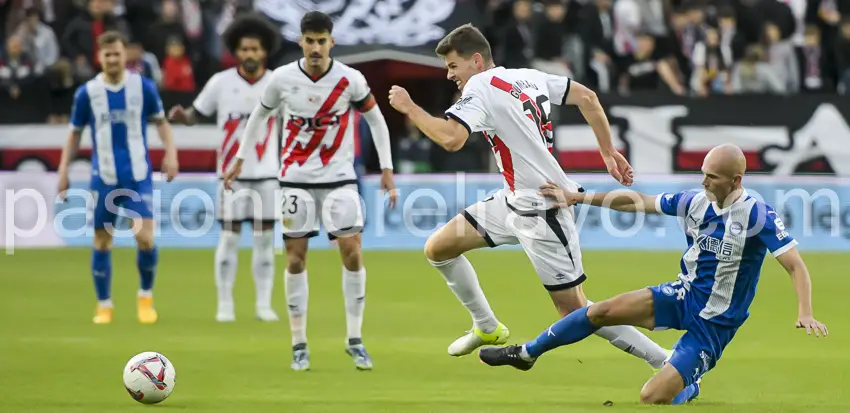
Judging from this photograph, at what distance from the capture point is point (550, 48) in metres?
19.3

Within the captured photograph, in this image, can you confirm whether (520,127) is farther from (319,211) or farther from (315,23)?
(319,211)

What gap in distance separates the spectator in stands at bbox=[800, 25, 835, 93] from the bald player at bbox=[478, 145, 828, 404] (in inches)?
495

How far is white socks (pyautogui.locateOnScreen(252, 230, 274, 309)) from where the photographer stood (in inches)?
468

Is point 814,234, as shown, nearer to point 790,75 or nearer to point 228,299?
point 790,75

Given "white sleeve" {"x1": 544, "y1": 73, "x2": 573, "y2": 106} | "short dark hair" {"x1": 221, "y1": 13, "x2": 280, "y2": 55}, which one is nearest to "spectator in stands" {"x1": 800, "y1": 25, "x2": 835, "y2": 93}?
"short dark hair" {"x1": 221, "y1": 13, "x2": 280, "y2": 55}

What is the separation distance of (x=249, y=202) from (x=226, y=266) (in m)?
0.61

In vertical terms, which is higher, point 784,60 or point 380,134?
point 784,60

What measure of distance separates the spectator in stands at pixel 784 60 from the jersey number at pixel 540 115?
12199 mm

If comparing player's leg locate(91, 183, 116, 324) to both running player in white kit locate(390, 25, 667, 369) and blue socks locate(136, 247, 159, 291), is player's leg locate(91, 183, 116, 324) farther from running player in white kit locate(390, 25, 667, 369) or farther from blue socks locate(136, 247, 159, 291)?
running player in white kit locate(390, 25, 667, 369)

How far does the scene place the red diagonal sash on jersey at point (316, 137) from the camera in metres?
9.22

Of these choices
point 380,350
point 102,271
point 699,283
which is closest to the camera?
point 699,283

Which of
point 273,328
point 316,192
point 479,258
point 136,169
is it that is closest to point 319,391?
point 316,192

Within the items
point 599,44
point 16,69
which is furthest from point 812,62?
point 16,69

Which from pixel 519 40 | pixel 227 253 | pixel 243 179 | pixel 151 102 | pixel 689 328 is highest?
pixel 519 40
